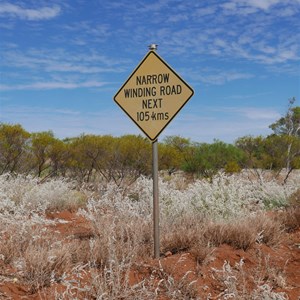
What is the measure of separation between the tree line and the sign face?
44.8ft

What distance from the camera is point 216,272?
6.34 meters

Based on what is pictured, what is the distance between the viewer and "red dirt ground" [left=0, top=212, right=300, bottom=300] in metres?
5.71

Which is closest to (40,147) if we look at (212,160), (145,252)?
(212,160)

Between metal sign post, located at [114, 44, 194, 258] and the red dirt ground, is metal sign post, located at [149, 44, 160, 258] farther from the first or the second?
the red dirt ground

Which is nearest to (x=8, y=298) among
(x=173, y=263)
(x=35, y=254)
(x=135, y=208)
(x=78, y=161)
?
(x=35, y=254)

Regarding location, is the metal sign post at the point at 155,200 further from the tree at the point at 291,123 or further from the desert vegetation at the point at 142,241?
the tree at the point at 291,123

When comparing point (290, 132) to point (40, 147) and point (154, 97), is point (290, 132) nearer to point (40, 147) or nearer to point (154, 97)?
point (40, 147)

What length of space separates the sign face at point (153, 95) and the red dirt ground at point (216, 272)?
1.88 metres

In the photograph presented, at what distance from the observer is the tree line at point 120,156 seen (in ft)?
70.3

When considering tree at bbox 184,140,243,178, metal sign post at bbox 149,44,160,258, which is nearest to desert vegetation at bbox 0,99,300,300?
metal sign post at bbox 149,44,160,258

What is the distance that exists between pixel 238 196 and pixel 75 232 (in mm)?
3944

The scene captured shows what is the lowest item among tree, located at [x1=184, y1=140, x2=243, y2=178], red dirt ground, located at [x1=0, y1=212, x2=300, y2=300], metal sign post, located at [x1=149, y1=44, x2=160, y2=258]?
red dirt ground, located at [x1=0, y1=212, x2=300, y2=300]

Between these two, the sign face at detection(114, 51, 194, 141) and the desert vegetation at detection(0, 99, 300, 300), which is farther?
the sign face at detection(114, 51, 194, 141)

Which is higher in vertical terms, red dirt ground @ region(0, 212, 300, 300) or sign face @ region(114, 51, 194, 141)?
sign face @ region(114, 51, 194, 141)
